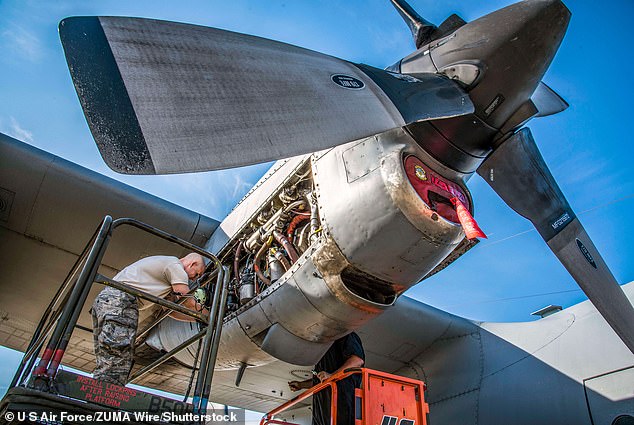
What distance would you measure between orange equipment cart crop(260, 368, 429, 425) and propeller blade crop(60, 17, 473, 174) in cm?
243

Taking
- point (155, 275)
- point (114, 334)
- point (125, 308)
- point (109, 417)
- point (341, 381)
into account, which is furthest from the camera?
point (341, 381)

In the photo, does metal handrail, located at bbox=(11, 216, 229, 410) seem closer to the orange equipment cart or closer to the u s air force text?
the u s air force text

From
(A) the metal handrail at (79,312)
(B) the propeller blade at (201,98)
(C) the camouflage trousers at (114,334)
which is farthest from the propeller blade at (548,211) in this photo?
(C) the camouflage trousers at (114,334)

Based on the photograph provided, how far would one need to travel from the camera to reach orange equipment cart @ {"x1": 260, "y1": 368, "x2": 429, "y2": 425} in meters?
3.69

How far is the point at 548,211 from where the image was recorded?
462cm

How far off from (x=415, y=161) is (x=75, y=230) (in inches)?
177

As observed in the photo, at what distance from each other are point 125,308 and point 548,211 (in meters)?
4.15

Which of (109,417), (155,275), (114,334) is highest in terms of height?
(155,275)

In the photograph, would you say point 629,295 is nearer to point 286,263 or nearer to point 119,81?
point 286,263

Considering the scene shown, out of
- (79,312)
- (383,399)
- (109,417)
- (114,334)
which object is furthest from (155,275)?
(383,399)

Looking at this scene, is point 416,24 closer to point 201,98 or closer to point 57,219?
point 201,98

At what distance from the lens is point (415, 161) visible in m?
3.65

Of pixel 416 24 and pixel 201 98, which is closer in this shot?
pixel 201 98

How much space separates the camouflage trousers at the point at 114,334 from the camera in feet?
10.2
